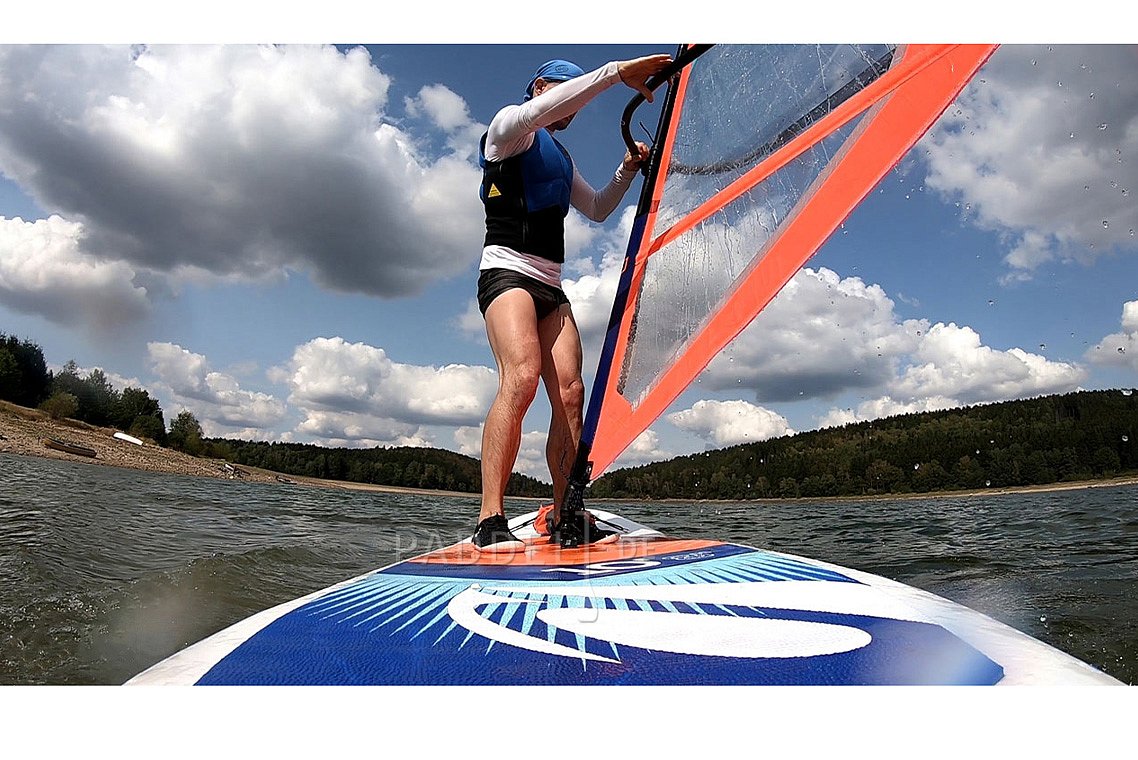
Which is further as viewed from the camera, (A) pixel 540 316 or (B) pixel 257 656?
(A) pixel 540 316

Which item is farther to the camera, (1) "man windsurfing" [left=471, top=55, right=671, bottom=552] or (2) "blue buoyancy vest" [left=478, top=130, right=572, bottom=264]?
(2) "blue buoyancy vest" [left=478, top=130, right=572, bottom=264]

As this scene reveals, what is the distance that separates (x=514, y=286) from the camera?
2225mm

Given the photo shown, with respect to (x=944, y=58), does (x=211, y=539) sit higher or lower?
lower

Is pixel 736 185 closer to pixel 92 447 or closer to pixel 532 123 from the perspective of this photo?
pixel 532 123

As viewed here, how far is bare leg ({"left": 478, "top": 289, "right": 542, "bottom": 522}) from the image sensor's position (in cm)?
210

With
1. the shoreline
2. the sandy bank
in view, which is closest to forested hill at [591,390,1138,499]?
the shoreline

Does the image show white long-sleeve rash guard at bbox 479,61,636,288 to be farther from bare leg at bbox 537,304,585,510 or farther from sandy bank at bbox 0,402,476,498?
sandy bank at bbox 0,402,476,498

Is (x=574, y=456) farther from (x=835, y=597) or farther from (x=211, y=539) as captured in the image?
(x=211, y=539)

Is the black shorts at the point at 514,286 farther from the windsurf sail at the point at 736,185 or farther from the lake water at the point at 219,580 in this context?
the lake water at the point at 219,580

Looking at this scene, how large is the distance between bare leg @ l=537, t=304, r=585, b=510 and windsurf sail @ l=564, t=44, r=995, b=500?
0.10 m

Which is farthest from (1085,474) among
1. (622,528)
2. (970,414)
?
(622,528)

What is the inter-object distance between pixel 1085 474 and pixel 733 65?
5690 cm

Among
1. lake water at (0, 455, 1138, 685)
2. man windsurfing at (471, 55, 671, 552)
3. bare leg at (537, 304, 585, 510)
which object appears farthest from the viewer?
bare leg at (537, 304, 585, 510)

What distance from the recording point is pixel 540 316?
2.37 m
